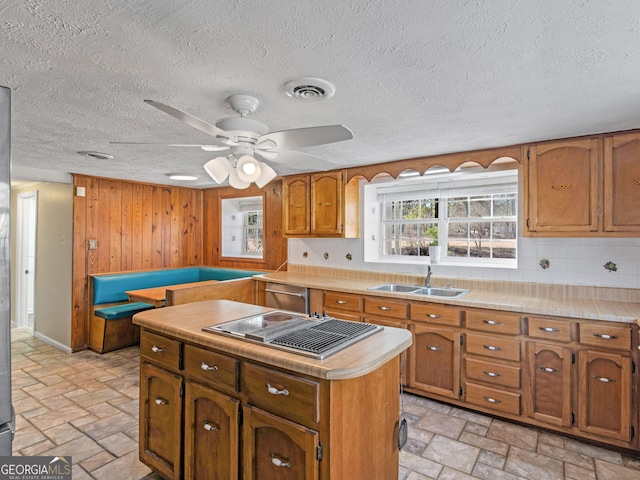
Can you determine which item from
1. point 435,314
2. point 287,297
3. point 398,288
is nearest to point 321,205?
point 287,297

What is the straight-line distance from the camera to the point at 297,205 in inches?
169

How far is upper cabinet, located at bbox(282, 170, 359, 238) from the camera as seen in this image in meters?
3.97

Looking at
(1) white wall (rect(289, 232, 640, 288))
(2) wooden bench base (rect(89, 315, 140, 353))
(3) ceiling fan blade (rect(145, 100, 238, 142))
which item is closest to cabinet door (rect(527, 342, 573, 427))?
(1) white wall (rect(289, 232, 640, 288))

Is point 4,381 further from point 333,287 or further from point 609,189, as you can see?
point 609,189

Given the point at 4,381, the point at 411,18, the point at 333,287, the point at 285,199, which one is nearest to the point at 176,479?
the point at 4,381

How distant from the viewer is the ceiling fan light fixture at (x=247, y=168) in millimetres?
1896

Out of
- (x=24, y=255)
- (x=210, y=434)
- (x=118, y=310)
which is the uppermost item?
(x=24, y=255)

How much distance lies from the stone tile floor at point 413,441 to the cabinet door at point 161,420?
22 centimetres

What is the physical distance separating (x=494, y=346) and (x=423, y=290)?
3.04 feet

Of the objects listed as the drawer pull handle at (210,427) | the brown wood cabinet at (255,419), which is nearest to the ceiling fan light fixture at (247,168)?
the brown wood cabinet at (255,419)

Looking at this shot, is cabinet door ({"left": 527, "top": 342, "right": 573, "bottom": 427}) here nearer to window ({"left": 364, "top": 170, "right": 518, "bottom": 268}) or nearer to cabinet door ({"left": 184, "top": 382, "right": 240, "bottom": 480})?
window ({"left": 364, "top": 170, "right": 518, "bottom": 268})

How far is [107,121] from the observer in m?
2.34

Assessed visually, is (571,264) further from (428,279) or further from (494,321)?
(428,279)

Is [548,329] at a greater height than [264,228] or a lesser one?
lesser
